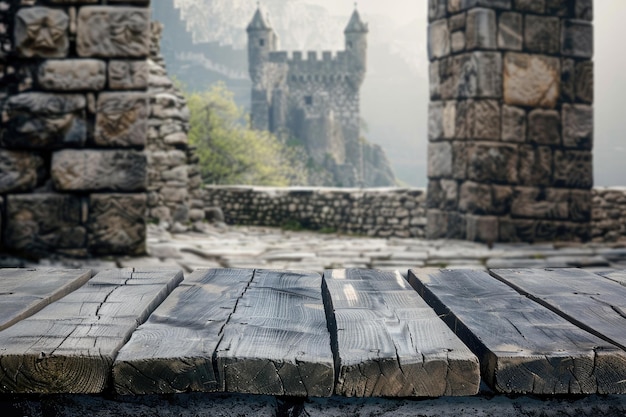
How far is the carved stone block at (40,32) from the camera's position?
4.63 meters

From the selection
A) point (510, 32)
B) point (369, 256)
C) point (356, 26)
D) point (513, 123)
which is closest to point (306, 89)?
point (356, 26)

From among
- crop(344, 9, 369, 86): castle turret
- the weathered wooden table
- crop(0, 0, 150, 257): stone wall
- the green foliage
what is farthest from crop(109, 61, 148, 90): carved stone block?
crop(344, 9, 369, 86): castle turret

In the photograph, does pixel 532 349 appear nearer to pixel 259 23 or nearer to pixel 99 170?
pixel 99 170

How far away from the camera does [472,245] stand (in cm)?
654

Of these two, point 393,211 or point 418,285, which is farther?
point 393,211

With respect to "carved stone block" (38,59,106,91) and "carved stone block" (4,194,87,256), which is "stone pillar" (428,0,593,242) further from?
"carved stone block" (4,194,87,256)

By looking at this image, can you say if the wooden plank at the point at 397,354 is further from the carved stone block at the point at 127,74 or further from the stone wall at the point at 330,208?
the stone wall at the point at 330,208

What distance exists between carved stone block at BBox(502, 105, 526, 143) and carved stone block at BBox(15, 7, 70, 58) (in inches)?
162

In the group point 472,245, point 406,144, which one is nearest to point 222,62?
point 406,144

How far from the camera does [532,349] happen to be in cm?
113

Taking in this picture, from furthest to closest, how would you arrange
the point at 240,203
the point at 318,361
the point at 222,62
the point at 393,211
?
the point at 222,62, the point at 240,203, the point at 393,211, the point at 318,361

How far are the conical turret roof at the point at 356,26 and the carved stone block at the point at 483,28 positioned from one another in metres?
44.4

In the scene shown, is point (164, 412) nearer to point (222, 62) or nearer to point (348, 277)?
point (348, 277)

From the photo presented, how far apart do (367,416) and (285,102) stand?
159 ft
